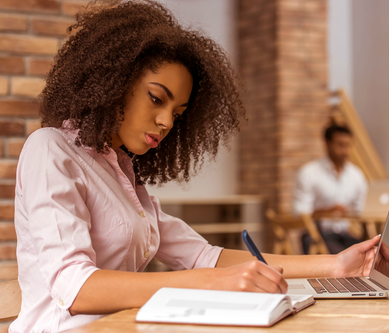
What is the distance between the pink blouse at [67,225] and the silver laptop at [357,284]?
1.22 ft

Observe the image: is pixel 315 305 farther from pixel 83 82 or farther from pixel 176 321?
pixel 83 82

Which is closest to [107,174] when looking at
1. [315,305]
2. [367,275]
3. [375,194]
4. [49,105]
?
[49,105]

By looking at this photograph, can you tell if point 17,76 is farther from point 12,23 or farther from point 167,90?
point 167,90

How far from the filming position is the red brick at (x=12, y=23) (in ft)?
5.33

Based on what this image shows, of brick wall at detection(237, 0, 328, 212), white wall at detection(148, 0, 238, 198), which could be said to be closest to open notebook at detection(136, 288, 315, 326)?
brick wall at detection(237, 0, 328, 212)

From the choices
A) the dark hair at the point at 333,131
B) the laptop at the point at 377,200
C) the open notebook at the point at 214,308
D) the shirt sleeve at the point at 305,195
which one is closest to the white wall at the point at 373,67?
the dark hair at the point at 333,131

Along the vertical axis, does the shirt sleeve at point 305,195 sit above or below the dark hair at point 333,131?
below

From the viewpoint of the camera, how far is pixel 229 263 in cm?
135

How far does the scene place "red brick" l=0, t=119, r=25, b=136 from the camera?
1.62m

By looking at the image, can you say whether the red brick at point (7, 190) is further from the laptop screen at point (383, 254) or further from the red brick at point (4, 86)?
the laptop screen at point (383, 254)

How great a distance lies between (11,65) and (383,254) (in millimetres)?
1233

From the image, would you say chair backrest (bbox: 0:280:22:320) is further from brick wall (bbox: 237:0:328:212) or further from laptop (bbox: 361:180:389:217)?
brick wall (bbox: 237:0:328:212)

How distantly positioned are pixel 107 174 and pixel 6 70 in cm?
70

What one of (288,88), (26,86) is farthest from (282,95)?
(26,86)
